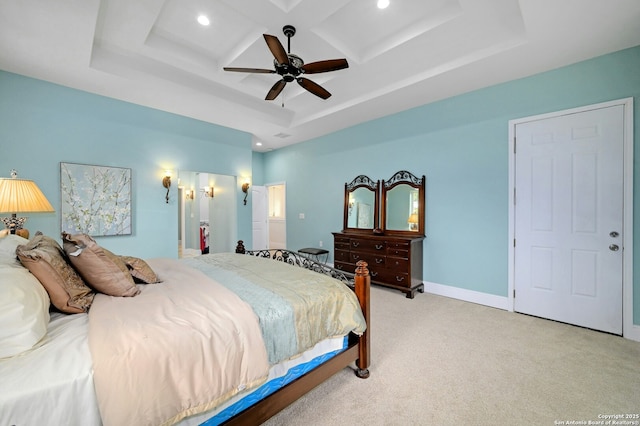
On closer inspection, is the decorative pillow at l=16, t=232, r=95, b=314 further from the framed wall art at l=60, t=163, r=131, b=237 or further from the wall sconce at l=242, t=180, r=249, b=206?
the wall sconce at l=242, t=180, r=249, b=206

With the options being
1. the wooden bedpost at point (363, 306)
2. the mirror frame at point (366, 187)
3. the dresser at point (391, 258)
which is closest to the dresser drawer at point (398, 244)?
the dresser at point (391, 258)

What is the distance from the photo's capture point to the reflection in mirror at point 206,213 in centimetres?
512

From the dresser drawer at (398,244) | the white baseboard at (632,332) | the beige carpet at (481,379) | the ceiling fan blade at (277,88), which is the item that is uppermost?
the ceiling fan blade at (277,88)

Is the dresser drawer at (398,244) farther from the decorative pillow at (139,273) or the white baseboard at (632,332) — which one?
the decorative pillow at (139,273)

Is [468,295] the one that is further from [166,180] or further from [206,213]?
[206,213]

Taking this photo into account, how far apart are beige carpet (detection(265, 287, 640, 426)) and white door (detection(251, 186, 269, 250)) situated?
4295 mm

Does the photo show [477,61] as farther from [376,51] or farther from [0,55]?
[0,55]

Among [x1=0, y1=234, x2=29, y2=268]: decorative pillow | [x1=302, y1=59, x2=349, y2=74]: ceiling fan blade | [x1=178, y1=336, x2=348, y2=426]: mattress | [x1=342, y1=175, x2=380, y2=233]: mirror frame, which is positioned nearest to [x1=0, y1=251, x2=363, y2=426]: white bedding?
[x1=178, y1=336, x2=348, y2=426]: mattress

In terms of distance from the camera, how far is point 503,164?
11.0 ft

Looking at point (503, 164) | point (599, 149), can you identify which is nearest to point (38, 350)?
point (503, 164)

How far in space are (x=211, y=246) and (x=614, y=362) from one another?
6.10m

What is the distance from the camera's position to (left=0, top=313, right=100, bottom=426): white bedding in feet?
2.75

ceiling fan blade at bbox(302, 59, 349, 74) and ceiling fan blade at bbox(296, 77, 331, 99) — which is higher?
ceiling fan blade at bbox(302, 59, 349, 74)

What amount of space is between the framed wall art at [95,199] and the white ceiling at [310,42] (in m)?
1.10
